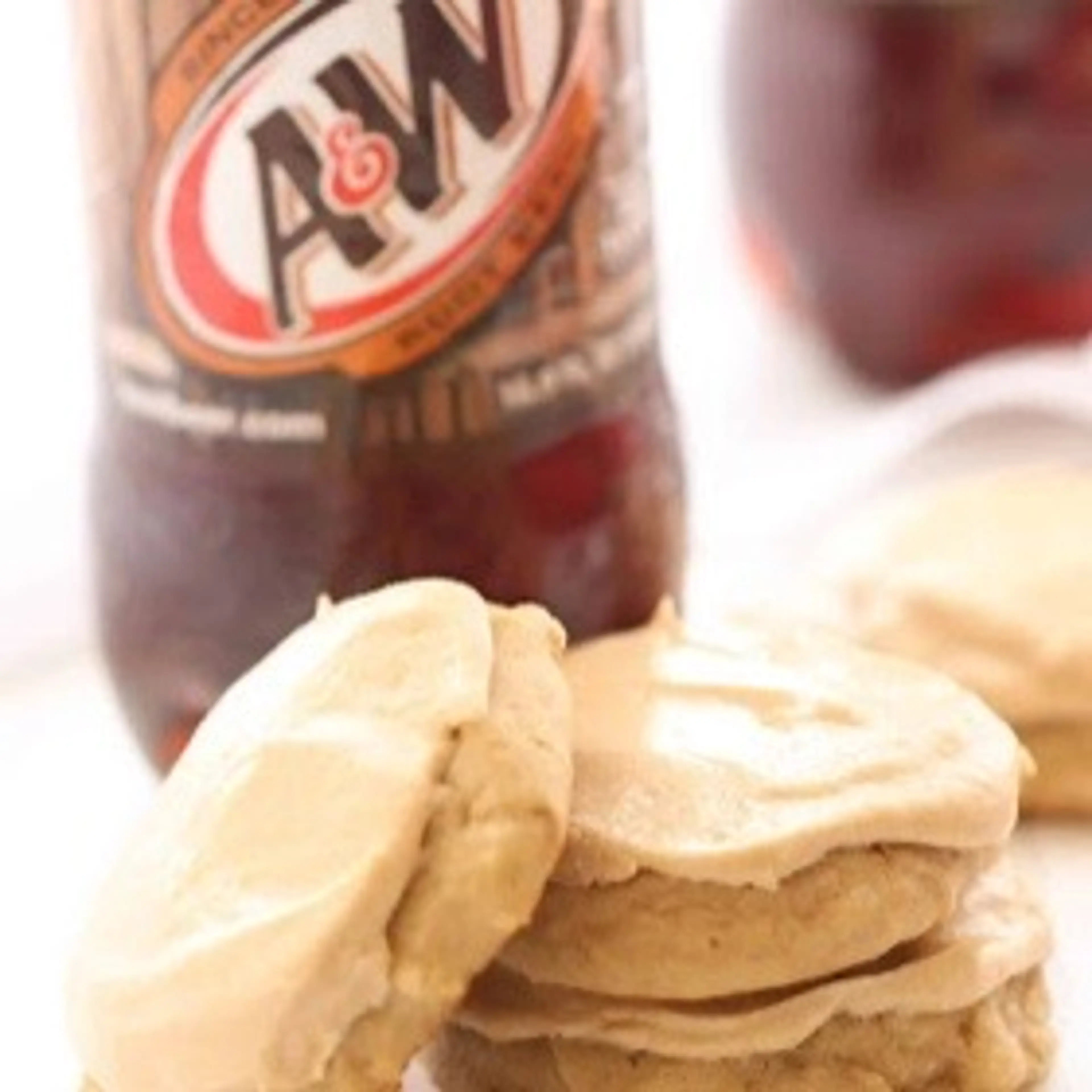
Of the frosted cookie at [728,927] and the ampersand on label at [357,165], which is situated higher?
the ampersand on label at [357,165]

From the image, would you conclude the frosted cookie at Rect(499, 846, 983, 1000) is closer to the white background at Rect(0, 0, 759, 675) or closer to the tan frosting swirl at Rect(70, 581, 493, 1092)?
the tan frosting swirl at Rect(70, 581, 493, 1092)

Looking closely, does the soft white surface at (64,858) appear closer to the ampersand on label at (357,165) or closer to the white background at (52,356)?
the white background at (52,356)

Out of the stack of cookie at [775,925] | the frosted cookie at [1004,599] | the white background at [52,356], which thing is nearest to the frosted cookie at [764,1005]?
the stack of cookie at [775,925]

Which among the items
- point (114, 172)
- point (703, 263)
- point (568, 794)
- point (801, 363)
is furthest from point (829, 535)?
point (568, 794)

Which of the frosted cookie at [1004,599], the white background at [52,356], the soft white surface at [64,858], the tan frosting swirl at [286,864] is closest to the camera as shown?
the tan frosting swirl at [286,864]

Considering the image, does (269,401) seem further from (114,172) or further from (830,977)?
(830,977)

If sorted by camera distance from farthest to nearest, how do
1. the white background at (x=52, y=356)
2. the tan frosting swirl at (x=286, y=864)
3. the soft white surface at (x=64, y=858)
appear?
the white background at (x=52, y=356)
the soft white surface at (x=64, y=858)
the tan frosting swirl at (x=286, y=864)

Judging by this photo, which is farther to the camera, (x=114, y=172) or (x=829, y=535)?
(x=829, y=535)

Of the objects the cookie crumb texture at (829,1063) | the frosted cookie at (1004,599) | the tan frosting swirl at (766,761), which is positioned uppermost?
the tan frosting swirl at (766,761)
